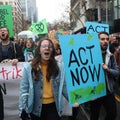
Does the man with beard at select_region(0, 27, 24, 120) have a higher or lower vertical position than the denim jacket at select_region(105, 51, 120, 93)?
higher

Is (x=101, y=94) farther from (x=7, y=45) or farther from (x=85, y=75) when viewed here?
(x=7, y=45)

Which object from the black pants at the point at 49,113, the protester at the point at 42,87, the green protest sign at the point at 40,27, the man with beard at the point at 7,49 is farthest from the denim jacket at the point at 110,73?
the green protest sign at the point at 40,27

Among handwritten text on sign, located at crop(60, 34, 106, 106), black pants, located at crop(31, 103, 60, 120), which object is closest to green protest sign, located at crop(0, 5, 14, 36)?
handwritten text on sign, located at crop(60, 34, 106, 106)

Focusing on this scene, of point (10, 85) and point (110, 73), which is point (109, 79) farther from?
point (10, 85)

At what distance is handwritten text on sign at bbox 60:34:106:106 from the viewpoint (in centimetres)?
447

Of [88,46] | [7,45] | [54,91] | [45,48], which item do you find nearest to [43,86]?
[54,91]

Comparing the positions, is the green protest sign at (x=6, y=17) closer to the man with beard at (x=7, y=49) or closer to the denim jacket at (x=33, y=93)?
the man with beard at (x=7, y=49)

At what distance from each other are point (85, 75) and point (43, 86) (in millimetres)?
553

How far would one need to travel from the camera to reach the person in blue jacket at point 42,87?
454cm

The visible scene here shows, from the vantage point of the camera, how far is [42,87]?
4.55 metres

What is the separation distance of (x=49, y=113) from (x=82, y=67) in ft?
2.22

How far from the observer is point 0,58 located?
19.9ft

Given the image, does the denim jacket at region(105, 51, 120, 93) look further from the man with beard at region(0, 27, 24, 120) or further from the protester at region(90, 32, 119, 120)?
the man with beard at region(0, 27, 24, 120)

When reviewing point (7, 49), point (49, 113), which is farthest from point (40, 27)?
point (49, 113)
